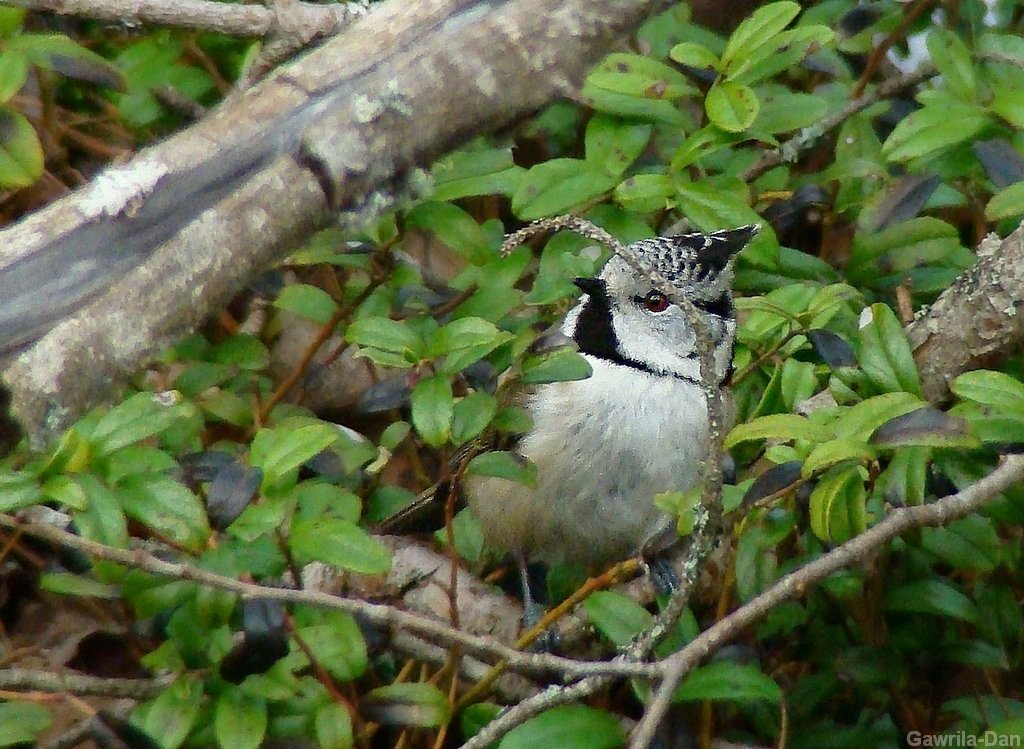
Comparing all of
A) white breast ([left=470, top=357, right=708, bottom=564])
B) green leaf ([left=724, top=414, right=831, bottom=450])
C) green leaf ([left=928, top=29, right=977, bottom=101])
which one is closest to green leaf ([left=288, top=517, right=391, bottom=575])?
green leaf ([left=724, top=414, right=831, bottom=450])

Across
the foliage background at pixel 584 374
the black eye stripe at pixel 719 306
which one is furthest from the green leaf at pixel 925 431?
the black eye stripe at pixel 719 306

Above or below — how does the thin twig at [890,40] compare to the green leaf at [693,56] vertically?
below

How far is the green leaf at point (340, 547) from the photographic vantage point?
90.7 inches

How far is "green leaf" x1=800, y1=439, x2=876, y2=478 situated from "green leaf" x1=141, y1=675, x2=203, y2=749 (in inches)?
43.0

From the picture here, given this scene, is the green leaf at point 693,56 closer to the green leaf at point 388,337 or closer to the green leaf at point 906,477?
the green leaf at point 388,337

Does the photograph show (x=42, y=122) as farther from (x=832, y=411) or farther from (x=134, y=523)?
(x=832, y=411)

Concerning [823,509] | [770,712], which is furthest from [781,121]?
[770,712]

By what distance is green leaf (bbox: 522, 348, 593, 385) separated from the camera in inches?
97.5

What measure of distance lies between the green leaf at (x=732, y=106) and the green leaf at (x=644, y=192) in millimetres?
170

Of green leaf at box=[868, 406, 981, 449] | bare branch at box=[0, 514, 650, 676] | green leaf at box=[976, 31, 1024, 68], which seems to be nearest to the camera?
bare branch at box=[0, 514, 650, 676]

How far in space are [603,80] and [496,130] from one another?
0.25m

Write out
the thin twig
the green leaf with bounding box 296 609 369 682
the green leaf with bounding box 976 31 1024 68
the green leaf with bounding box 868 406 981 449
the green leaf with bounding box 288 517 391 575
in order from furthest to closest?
the thin twig → the green leaf with bounding box 976 31 1024 68 → the green leaf with bounding box 296 609 369 682 → the green leaf with bounding box 288 517 391 575 → the green leaf with bounding box 868 406 981 449

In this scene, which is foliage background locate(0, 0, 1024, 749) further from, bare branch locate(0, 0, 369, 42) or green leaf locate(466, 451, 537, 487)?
bare branch locate(0, 0, 369, 42)

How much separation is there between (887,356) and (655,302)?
963mm
